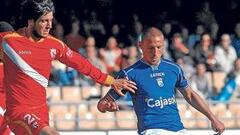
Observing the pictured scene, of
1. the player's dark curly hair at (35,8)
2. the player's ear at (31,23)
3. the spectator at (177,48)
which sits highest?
the player's dark curly hair at (35,8)

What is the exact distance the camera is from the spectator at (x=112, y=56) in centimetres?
1680

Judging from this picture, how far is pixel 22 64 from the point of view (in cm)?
896

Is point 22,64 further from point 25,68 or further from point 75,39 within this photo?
point 75,39

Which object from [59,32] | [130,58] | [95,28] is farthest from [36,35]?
[95,28]

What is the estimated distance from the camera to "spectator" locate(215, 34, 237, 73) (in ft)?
56.0

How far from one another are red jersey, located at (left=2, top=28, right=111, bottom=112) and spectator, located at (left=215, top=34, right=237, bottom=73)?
832 cm

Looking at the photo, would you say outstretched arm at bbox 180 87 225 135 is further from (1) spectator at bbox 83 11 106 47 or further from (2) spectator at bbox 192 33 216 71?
(1) spectator at bbox 83 11 106 47

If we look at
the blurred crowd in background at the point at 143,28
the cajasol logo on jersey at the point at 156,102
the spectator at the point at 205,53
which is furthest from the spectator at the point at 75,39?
the cajasol logo on jersey at the point at 156,102

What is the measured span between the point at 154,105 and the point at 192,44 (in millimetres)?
9402

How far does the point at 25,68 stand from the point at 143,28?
9708mm

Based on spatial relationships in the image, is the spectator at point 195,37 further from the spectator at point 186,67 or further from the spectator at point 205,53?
the spectator at point 186,67

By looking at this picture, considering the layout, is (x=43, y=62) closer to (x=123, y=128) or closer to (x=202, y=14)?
(x=123, y=128)

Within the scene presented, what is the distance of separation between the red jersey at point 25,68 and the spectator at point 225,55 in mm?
8321

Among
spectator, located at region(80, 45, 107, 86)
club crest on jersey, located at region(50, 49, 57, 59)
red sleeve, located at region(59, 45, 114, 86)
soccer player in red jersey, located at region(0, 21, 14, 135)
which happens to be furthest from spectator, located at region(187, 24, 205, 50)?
club crest on jersey, located at region(50, 49, 57, 59)
